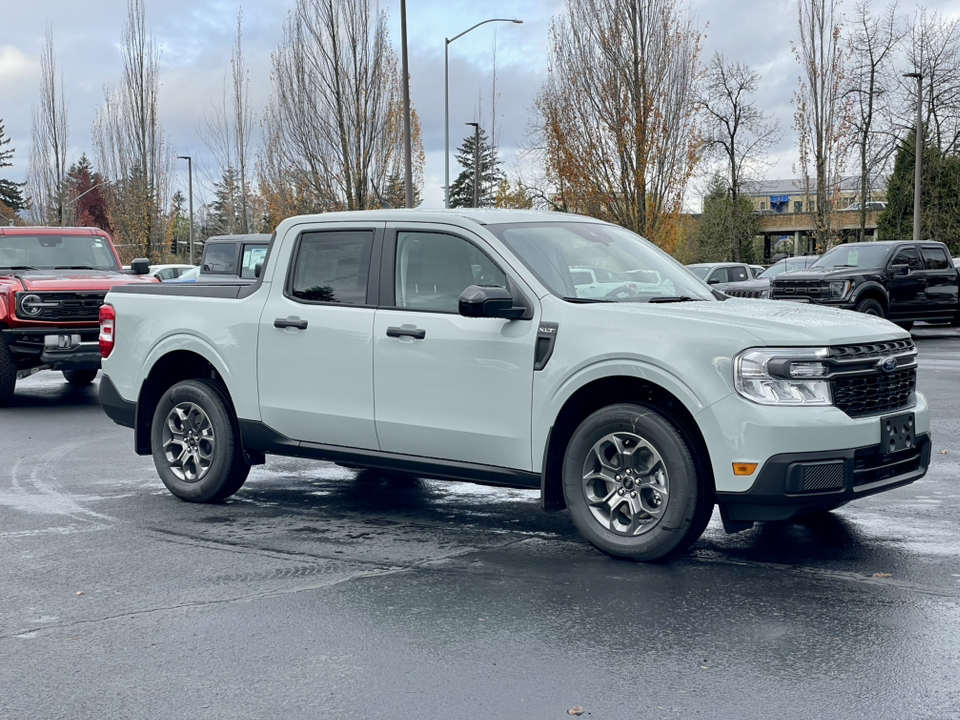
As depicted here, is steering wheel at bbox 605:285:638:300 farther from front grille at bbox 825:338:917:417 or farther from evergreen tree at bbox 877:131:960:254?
evergreen tree at bbox 877:131:960:254

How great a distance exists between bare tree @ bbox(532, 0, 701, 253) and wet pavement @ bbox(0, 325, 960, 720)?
23.8 m

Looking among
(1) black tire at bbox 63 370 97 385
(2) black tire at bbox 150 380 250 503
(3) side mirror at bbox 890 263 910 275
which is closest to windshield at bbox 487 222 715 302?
(2) black tire at bbox 150 380 250 503

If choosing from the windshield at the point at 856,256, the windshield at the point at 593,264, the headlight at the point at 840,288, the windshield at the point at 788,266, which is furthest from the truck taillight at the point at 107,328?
the windshield at the point at 788,266

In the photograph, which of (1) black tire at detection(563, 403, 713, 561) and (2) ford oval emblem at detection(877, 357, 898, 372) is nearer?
(1) black tire at detection(563, 403, 713, 561)

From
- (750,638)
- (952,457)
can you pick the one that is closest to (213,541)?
(750,638)

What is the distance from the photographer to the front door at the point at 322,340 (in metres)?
6.63

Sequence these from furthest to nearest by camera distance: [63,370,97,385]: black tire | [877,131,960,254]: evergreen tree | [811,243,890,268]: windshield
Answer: [877,131,960,254]: evergreen tree < [811,243,890,268]: windshield < [63,370,97,385]: black tire

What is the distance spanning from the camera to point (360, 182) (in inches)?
1357

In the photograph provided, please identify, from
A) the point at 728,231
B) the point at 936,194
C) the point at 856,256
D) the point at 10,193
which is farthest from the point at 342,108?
the point at 10,193

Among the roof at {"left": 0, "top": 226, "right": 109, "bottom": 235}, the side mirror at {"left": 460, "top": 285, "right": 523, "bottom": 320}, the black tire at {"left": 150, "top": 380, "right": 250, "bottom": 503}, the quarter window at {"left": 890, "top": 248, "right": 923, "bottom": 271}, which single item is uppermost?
→ the roof at {"left": 0, "top": 226, "right": 109, "bottom": 235}

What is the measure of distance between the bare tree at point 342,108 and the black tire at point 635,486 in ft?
95.2

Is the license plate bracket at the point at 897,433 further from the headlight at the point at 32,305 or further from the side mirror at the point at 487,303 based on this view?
the headlight at the point at 32,305

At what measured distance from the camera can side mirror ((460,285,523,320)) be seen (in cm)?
585

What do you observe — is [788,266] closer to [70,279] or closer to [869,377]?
[70,279]
